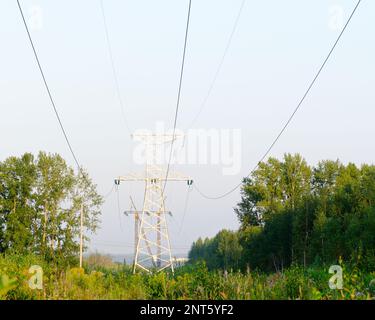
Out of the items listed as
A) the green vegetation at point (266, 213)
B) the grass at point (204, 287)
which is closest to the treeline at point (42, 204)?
the green vegetation at point (266, 213)

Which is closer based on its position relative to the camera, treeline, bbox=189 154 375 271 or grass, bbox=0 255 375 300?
grass, bbox=0 255 375 300

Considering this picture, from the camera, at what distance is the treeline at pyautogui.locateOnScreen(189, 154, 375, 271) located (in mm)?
37441

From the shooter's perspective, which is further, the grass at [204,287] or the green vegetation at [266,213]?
the green vegetation at [266,213]

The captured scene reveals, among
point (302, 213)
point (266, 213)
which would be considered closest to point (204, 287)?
point (302, 213)

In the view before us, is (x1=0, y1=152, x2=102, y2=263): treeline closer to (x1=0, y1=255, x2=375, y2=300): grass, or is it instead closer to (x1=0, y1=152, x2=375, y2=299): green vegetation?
(x1=0, y1=152, x2=375, y2=299): green vegetation

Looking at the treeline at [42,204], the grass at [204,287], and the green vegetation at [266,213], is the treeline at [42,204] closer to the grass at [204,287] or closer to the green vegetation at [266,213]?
the green vegetation at [266,213]

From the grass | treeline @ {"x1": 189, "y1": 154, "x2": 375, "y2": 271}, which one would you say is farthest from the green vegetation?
the grass

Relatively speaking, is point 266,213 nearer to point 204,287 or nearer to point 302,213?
point 302,213

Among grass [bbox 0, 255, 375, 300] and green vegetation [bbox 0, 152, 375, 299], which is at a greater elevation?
green vegetation [bbox 0, 152, 375, 299]

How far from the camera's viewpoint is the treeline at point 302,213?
3744 centimetres
